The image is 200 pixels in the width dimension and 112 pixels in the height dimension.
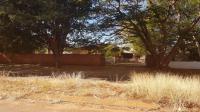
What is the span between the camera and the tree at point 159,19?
107 feet

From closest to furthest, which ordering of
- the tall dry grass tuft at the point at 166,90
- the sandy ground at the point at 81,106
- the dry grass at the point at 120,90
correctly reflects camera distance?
the sandy ground at the point at 81,106
the tall dry grass tuft at the point at 166,90
the dry grass at the point at 120,90

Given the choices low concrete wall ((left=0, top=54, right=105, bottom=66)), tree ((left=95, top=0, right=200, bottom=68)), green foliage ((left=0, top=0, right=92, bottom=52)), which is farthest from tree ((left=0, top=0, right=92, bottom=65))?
low concrete wall ((left=0, top=54, right=105, bottom=66))

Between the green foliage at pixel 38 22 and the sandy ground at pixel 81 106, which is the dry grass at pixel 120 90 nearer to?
the sandy ground at pixel 81 106

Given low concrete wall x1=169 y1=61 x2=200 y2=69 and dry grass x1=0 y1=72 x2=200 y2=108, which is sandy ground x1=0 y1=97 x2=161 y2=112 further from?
low concrete wall x1=169 y1=61 x2=200 y2=69

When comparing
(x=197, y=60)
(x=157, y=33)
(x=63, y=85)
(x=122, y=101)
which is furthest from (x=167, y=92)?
(x=197, y=60)

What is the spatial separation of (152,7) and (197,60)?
13262 mm

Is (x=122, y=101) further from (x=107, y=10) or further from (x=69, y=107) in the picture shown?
(x=107, y=10)

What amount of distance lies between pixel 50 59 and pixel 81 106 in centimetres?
3073

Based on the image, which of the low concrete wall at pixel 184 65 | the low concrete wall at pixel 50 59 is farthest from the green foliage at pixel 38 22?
the low concrete wall at pixel 184 65

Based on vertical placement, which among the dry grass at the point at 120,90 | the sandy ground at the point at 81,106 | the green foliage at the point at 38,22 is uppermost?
the green foliage at the point at 38,22

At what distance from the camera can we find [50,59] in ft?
144

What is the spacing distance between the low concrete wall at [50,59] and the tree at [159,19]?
7.17m

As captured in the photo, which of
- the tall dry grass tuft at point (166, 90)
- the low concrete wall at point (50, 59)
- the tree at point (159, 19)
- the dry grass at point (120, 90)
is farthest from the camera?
the low concrete wall at point (50, 59)

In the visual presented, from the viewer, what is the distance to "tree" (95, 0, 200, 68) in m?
32.5
